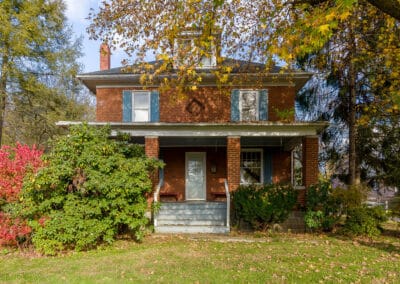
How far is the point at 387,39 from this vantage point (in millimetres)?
11750

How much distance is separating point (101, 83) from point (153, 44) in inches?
238

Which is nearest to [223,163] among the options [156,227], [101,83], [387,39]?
[156,227]

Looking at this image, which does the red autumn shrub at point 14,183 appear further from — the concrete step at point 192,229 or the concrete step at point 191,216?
the concrete step at point 191,216

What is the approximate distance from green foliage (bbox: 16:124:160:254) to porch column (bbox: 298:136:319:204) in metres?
5.80

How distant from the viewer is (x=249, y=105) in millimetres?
14547

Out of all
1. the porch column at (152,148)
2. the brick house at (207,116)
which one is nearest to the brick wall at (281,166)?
the brick house at (207,116)

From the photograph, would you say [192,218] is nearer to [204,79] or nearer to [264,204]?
[264,204]

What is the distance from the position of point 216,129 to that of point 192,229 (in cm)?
356

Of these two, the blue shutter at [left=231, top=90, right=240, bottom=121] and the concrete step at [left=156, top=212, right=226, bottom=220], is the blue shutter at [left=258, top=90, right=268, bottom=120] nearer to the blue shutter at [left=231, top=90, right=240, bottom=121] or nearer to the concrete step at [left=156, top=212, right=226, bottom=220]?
the blue shutter at [left=231, top=90, right=240, bottom=121]

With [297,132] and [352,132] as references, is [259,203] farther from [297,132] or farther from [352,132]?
[352,132]

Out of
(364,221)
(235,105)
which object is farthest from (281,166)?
(364,221)

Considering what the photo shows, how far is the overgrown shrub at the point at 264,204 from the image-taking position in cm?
1079

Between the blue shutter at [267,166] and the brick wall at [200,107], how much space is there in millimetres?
2540

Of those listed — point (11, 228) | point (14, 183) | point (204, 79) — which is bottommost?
point (11, 228)
